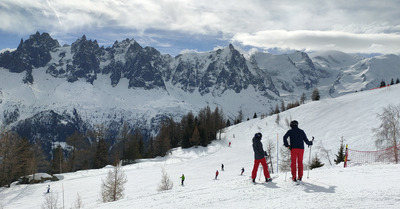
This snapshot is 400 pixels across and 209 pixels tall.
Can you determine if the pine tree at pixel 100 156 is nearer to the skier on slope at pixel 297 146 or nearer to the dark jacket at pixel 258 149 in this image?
the dark jacket at pixel 258 149

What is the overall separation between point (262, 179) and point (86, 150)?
74828 mm

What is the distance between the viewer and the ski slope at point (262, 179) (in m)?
8.09

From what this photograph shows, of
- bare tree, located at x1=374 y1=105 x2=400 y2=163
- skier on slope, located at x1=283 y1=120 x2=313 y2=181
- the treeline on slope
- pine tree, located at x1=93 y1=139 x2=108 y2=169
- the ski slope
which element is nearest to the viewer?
the ski slope

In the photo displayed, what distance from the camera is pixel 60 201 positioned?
3556cm

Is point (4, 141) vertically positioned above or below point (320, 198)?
below

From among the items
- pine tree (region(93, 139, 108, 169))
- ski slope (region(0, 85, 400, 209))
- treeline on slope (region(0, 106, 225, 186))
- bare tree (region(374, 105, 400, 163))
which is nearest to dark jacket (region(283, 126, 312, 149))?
ski slope (region(0, 85, 400, 209))

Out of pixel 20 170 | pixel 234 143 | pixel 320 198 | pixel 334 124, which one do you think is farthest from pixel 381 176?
pixel 234 143

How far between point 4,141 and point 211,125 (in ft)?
222

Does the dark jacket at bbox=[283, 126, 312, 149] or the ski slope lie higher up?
the dark jacket at bbox=[283, 126, 312, 149]

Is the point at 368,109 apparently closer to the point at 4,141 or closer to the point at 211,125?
the point at 211,125

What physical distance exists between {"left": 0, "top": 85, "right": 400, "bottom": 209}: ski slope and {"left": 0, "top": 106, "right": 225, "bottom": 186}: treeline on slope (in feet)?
14.5

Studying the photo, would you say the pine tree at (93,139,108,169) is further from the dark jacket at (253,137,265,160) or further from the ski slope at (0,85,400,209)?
the dark jacket at (253,137,265,160)

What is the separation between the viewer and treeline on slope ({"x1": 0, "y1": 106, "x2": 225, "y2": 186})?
49969 millimetres

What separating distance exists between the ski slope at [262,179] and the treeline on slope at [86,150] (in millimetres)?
4424
